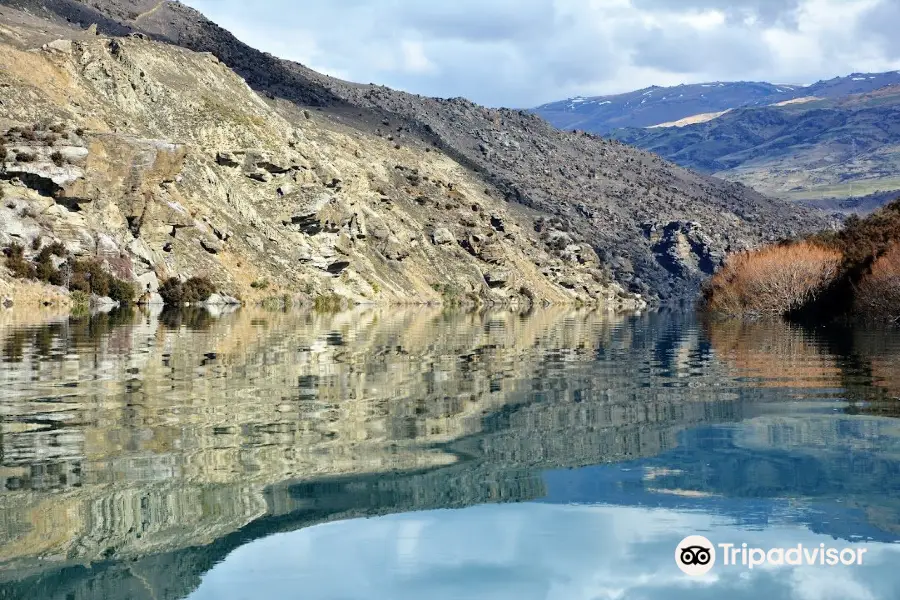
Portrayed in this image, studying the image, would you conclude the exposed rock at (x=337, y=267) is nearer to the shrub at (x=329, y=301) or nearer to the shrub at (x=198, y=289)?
the shrub at (x=329, y=301)

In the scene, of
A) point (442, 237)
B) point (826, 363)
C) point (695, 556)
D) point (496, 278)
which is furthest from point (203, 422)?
point (496, 278)

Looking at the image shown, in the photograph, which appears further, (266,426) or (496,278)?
(496,278)

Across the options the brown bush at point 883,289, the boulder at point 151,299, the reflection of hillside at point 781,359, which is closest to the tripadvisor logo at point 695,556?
the reflection of hillside at point 781,359

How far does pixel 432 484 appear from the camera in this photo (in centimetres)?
1177

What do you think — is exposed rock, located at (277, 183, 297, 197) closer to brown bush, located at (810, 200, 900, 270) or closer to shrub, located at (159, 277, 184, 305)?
shrub, located at (159, 277, 184, 305)

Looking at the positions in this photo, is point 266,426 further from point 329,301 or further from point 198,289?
point 329,301

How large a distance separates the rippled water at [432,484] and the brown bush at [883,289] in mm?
44187

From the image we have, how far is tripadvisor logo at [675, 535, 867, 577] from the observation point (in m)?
8.85

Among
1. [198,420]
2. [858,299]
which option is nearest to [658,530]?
[198,420]

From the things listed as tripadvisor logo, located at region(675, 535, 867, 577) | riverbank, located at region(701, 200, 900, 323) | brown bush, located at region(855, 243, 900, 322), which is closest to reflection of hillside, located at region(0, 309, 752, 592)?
tripadvisor logo, located at region(675, 535, 867, 577)

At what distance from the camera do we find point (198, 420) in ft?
53.1

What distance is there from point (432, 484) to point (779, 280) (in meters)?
78.2

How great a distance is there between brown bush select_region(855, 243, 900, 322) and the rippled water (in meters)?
44.2

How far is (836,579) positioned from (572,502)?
10.1 ft
